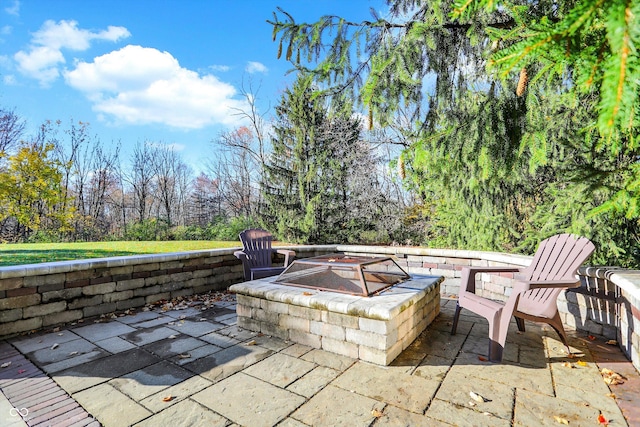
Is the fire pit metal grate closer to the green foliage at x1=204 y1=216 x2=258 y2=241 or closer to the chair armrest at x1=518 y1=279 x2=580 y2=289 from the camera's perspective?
the chair armrest at x1=518 y1=279 x2=580 y2=289

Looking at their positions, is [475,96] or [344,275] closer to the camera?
[475,96]

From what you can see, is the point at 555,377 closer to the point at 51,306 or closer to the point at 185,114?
the point at 51,306

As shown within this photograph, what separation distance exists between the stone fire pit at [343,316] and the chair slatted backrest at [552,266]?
88 centimetres

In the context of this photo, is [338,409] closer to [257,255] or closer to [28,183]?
[257,255]

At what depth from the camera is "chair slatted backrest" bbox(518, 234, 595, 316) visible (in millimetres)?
2518

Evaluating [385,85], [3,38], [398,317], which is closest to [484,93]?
[385,85]

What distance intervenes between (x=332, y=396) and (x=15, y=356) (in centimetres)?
258

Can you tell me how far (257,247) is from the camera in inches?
178

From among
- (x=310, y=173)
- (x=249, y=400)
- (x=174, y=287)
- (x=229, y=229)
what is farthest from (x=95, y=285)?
(x=229, y=229)

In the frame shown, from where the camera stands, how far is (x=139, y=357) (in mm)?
2443

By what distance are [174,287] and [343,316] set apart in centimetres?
275

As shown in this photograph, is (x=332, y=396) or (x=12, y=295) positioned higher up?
(x=12, y=295)

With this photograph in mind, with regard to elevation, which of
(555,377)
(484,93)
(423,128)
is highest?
(484,93)

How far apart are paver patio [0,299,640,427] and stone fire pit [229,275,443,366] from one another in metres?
0.10
